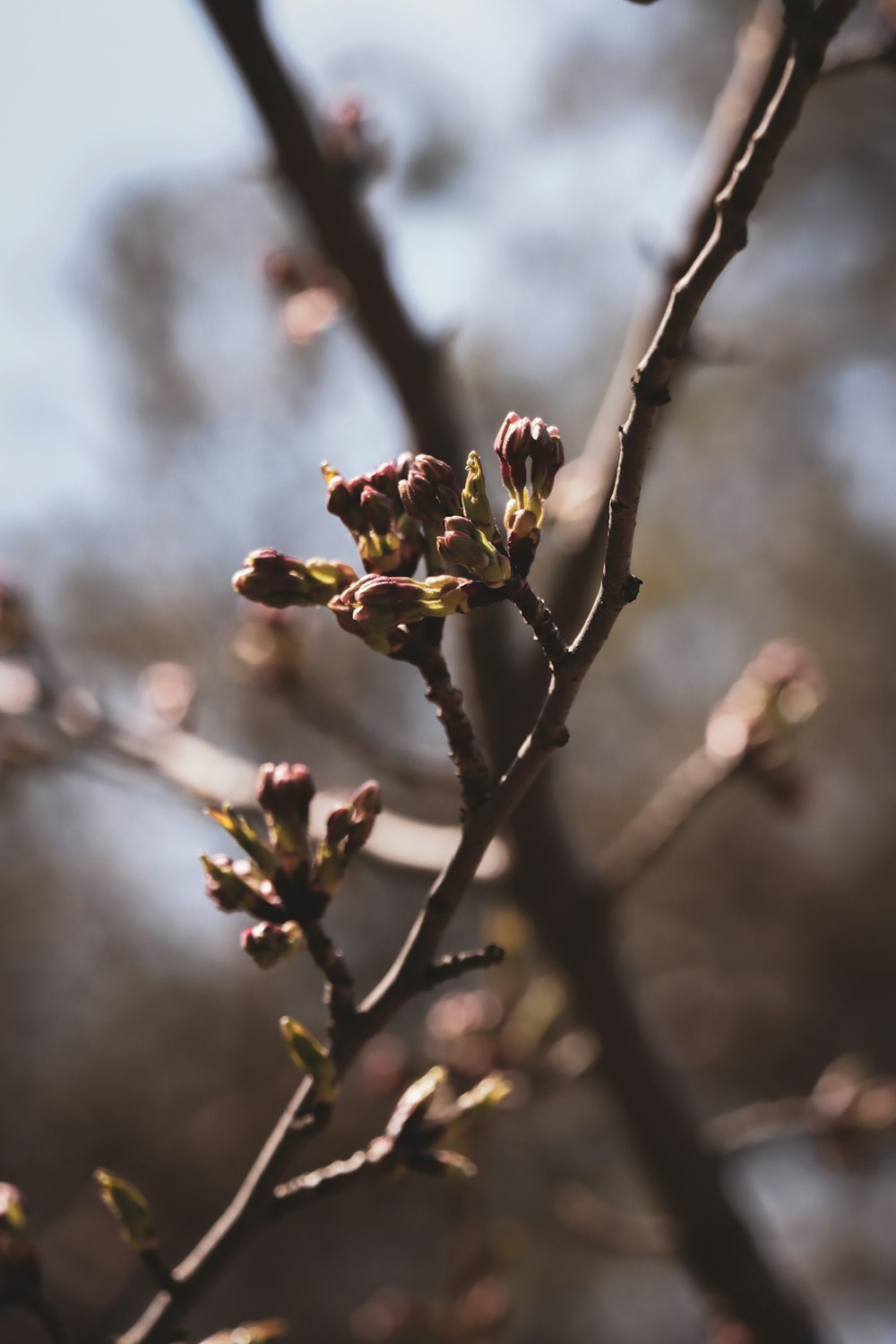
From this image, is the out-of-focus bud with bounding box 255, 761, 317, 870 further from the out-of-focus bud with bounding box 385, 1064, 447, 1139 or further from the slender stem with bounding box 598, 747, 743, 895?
the slender stem with bounding box 598, 747, 743, 895

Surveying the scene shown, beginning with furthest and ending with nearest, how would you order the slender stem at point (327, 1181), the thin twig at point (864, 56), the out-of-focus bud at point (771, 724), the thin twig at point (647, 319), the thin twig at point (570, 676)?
the out-of-focus bud at point (771, 724) < the thin twig at point (647, 319) < the thin twig at point (864, 56) < the slender stem at point (327, 1181) < the thin twig at point (570, 676)

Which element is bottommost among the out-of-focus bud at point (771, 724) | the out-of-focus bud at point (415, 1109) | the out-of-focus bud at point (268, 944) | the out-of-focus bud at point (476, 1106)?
the out-of-focus bud at point (476, 1106)

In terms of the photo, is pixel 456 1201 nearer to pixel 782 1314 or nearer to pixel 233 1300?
pixel 782 1314

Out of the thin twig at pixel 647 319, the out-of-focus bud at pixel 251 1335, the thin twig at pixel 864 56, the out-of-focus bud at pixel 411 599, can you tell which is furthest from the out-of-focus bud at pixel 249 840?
the thin twig at pixel 864 56

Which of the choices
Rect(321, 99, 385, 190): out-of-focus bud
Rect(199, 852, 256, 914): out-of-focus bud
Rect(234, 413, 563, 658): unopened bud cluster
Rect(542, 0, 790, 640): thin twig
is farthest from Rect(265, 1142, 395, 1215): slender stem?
Rect(321, 99, 385, 190): out-of-focus bud

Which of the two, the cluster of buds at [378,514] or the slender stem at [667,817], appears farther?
the slender stem at [667,817]

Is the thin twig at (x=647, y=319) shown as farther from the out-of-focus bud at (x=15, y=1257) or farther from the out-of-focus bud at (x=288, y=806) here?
the out-of-focus bud at (x=15, y=1257)

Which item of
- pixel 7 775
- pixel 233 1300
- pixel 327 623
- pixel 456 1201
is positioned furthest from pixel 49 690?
pixel 233 1300
